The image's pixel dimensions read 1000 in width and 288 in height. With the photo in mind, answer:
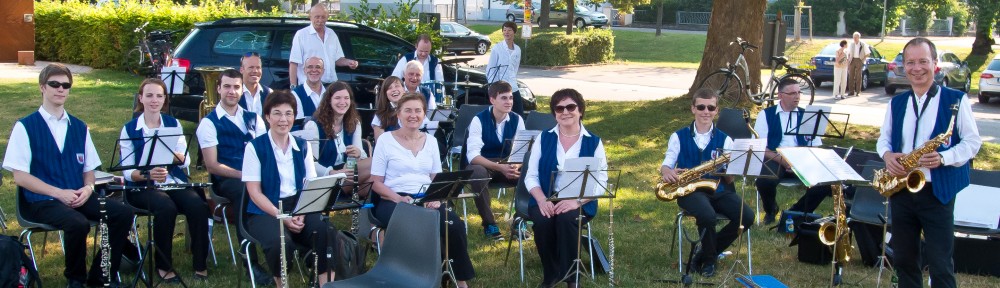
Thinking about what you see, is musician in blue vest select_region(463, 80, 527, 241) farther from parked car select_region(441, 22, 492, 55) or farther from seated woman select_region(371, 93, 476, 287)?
parked car select_region(441, 22, 492, 55)

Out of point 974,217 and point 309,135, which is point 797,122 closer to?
point 974,217

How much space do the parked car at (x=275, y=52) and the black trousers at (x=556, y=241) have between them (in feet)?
17.1

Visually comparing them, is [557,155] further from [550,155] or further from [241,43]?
[241,43]

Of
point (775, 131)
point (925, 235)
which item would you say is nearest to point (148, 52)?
point (775, 131)

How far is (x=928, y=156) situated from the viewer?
5070mm

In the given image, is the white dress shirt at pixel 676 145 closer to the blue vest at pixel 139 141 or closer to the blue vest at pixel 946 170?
the blue vest at pixel 946 170

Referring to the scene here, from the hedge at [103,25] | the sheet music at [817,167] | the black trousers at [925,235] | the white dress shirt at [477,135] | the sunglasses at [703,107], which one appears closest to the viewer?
the black trousers at [925,235]

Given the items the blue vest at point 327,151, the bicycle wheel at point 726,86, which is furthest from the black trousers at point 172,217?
the bicycle wheel at point 726,86

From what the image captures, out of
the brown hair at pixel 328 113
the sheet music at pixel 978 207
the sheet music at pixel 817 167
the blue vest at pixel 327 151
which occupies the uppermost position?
the brown hair at pixel 328 113

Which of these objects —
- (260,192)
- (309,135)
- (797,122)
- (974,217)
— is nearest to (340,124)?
(309,135)

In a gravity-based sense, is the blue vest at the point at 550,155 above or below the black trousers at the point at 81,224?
above

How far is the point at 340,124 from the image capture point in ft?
24.5

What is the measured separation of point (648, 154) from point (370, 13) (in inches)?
259

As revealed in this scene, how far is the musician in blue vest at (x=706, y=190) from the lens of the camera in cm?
680
